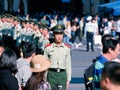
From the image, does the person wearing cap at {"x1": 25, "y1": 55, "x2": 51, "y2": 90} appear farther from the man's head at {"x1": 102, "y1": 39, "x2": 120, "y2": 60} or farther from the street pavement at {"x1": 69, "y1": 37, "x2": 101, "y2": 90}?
the street pavement at {"x1": 69, "y1": 37, "x2": 101, "y2": 90}

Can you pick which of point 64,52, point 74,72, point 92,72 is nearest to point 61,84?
point 64,52

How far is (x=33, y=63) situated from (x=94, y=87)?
3.05 feet

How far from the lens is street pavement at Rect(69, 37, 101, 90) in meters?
14.5

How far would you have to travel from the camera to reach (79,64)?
20328mm

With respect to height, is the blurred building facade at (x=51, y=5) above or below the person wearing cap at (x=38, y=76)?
above

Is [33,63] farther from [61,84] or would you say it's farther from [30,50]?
[61,84]

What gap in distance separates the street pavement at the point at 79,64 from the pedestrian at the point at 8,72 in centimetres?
720

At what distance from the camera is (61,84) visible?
30.0 feet

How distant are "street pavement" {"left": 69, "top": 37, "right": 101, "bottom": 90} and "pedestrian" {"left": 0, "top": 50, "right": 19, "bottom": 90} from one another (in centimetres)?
720

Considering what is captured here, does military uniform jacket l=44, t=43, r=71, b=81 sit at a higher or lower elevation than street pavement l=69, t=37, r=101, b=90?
higher

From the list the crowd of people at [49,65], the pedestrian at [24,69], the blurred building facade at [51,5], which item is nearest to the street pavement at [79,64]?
the crowd of people at [49,65]

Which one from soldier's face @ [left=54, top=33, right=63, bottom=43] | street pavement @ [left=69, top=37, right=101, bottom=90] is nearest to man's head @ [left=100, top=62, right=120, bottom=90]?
soldier's face @ [left=54, top=33, right=63, bottom=43]

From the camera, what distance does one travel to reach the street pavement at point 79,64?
14477 millimetres

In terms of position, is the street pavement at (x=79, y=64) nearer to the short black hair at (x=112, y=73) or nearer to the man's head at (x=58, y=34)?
the man's head at (x=58, y=34)
